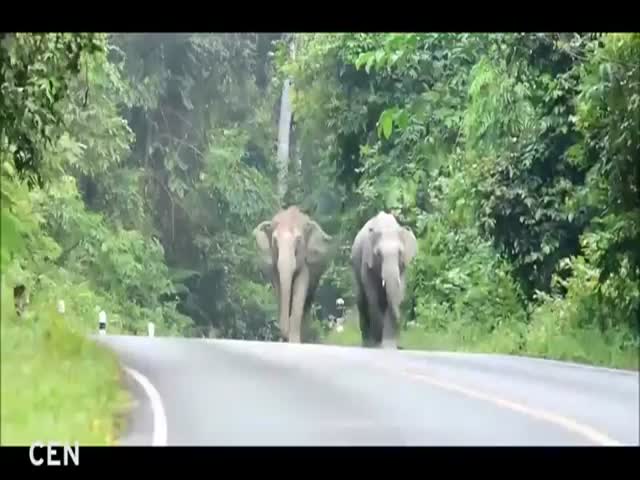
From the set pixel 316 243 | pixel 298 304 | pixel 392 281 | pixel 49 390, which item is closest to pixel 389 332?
pixel 298 304

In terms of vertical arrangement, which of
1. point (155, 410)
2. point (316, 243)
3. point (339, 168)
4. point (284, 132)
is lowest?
point (155, 410)

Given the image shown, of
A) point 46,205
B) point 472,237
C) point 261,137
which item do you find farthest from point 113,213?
point 472,237

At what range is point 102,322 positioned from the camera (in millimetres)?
5043

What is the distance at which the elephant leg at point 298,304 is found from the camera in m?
5.64

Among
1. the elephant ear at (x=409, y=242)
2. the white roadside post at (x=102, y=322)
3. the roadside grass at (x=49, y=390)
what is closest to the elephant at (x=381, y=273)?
the elephant ear at (x=409, y=242)

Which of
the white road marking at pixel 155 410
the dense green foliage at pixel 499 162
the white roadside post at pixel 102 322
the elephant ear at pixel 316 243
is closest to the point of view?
the white road marking at pixel 155 410

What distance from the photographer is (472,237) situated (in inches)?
218

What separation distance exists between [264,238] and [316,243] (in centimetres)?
56

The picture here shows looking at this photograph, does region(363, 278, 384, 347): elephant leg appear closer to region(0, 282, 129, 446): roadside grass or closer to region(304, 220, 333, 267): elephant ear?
region(304, 220, 333, 267): elephant ear

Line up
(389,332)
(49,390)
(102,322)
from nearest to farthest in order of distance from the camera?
(49,390) < (102,322) < (389,332)

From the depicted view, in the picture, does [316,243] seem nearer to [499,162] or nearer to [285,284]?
[285,284]

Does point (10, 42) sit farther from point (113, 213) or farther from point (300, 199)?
point (300, 199)

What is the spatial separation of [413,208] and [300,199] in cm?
45

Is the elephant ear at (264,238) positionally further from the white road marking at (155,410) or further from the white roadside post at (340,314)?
the white road marking at (155,410)
